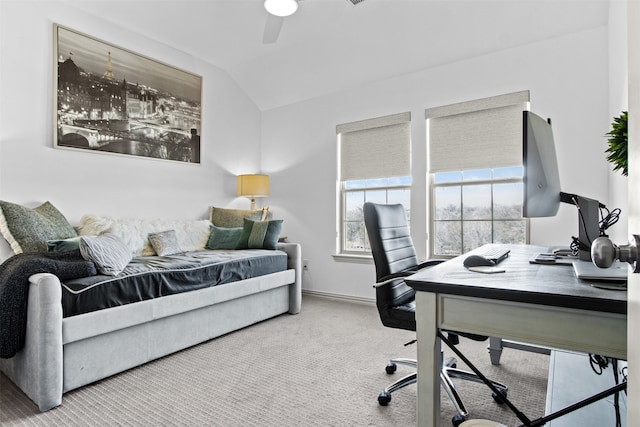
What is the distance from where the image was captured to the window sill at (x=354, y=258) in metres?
4.00

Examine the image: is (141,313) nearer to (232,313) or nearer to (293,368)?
(232,313)

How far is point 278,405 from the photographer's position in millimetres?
1845

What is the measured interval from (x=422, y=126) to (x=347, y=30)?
4.13 ft

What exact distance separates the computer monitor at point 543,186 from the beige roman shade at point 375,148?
2.24 m

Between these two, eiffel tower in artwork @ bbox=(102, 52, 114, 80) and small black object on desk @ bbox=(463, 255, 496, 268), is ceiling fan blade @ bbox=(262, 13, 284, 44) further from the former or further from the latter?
small black object on desk @ bbox=(463, 255, 496, 268)

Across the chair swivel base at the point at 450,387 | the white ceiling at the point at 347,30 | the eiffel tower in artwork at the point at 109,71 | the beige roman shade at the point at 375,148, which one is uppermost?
the white ceiling at the point at 347,30

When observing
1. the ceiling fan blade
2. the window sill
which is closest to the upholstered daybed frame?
the window sill

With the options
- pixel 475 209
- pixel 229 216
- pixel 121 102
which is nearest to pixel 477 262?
pixel 475 209

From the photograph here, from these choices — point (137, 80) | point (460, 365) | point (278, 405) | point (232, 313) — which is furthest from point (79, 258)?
point (460, 365)

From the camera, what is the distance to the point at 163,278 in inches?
97.4

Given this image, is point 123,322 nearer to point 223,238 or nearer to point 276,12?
point 223,238

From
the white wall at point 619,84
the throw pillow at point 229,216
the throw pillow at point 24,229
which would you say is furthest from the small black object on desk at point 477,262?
the throw pillow at point 229,216

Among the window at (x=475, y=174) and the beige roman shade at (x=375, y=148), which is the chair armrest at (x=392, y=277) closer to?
the window at (x=475, y=174)

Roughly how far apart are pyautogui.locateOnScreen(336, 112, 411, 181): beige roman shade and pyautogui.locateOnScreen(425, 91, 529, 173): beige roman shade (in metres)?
0.29
